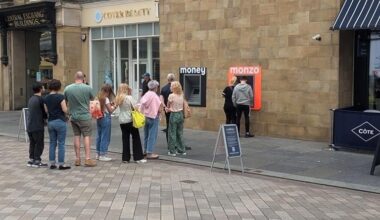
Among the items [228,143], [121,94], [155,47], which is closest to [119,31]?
[155,47]

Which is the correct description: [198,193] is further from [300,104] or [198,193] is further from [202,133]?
[202,133]

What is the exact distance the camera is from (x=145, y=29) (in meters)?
19.4

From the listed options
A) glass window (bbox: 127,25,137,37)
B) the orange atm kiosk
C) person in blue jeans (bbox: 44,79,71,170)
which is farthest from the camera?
glass window (bbox: 127,25,137,37)

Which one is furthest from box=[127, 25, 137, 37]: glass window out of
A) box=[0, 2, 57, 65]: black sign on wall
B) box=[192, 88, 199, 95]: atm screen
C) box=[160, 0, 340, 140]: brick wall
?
box=[192, 88, 199, 95]: atm screen

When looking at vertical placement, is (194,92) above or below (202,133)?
above

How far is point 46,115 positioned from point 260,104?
6.67 m

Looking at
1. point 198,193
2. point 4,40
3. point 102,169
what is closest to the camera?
point 198,193

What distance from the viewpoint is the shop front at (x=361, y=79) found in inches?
458

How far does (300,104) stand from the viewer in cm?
1401

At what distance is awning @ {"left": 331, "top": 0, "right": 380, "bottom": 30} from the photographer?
1199cm

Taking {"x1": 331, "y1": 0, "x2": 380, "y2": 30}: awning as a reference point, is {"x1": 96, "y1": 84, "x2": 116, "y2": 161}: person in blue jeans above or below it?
below

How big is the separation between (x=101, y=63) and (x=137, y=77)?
6.93ft

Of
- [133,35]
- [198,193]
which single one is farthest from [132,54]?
[198,193]

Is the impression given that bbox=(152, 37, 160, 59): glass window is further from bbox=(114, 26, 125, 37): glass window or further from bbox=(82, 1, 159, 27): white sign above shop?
bbox=(114, 26, 125, 37): glass window
